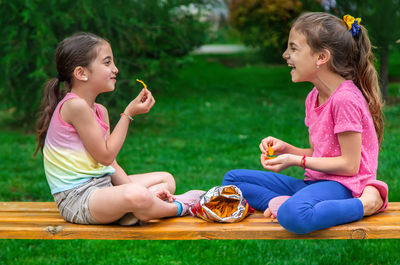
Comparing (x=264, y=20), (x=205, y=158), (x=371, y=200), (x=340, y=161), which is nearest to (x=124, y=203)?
(x=340, y=161)

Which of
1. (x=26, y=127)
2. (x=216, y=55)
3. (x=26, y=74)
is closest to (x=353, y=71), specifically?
(x=26, y=74)

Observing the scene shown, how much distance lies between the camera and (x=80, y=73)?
2.73 meters

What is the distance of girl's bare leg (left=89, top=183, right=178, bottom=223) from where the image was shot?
2486 millimetres

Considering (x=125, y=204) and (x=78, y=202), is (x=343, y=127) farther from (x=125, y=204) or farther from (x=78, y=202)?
(x=78, y=202)

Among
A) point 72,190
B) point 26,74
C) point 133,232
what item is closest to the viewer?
point 133,232

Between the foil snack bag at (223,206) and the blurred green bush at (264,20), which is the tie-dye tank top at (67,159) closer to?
the foil snack bag at (223,206)

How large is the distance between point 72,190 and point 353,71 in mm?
1520

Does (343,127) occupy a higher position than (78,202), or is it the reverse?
(343,127)

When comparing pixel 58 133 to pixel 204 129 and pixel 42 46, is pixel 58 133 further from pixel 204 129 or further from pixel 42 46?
pixel 204 129

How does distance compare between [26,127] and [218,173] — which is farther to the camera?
[26,127]

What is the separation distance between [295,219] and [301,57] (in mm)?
822

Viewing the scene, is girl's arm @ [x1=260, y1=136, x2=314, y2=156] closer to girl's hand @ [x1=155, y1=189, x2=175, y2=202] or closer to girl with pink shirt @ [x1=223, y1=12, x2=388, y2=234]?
girl with pink shirt @ [x1=223, y1=12, x2=388, y2=234]

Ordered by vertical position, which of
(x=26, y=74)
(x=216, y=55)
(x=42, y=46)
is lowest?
(x=216, y=55)

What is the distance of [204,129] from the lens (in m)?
7.27
